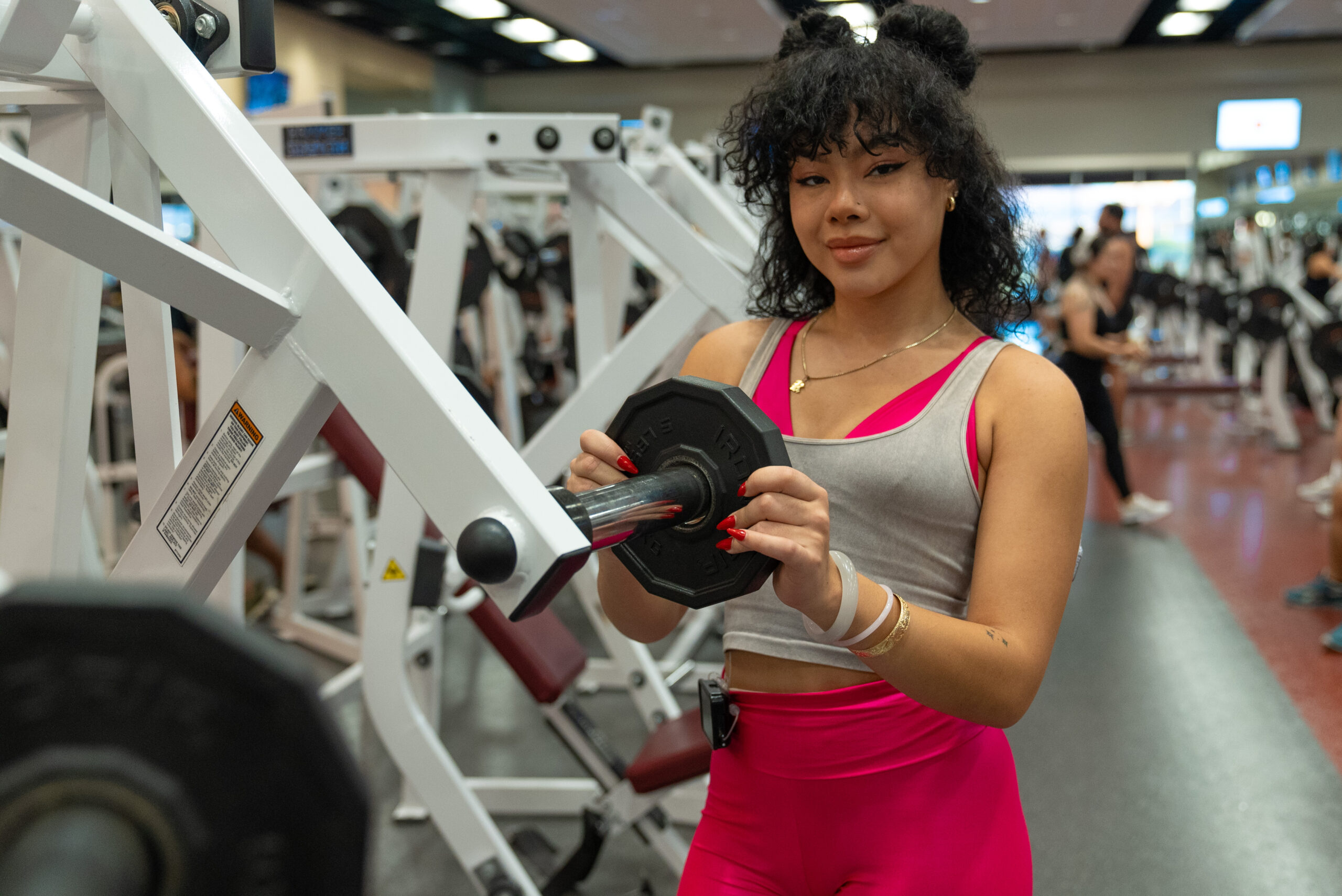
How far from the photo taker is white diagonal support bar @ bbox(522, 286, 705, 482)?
7.77ft

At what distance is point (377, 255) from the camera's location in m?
2.68

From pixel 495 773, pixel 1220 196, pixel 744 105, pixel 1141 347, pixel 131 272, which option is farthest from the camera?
pixel 1220 196

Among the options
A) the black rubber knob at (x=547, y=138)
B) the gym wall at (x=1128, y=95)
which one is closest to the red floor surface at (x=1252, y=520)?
the black rubber knob at (x=547, y=138)

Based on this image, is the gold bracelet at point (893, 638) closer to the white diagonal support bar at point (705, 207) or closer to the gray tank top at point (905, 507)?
the gray tank top at point (905, 507)

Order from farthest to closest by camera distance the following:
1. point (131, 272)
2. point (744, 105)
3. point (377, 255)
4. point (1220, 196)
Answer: point (1220, 196) < point (377, 255) < point (744, 105) < point (131, 272)

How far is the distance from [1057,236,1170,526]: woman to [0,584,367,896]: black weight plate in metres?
5.43

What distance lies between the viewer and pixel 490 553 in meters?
0.67

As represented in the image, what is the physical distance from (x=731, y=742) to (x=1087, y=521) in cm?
502

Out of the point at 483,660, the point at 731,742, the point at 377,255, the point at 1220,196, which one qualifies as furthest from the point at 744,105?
the point at 1220,196

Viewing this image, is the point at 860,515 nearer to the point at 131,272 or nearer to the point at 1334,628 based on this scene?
the point at 131,272

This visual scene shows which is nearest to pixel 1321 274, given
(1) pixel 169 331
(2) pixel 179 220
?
(1) pixel 169 331

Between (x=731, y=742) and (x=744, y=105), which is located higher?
(x=744, y=105)

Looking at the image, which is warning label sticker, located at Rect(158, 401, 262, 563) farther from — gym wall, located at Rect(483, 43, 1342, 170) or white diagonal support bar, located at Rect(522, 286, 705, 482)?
gym wall, located at Rect(483, 43, 1342, 170)

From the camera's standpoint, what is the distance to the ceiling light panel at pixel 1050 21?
10734 mm
